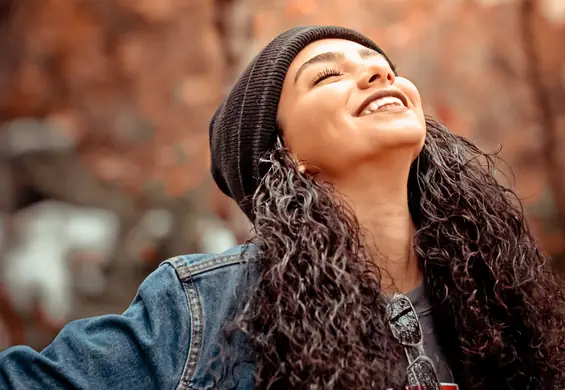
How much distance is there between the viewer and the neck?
1289 millimetres

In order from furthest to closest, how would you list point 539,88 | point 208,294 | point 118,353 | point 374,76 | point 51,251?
point 539,88 < point 51,251 < point 374,76 < point 208,294 < point 118,353

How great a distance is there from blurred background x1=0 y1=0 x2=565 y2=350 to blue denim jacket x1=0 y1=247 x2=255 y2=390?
9.42 feet

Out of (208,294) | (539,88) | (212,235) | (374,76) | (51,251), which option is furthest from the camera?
(539,88)

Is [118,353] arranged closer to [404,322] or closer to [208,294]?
[208,294]

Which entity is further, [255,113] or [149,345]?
[255,113]

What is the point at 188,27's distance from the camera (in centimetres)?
427

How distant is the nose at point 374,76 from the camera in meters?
1.32

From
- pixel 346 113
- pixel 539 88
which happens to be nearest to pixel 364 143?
pixel 346 113

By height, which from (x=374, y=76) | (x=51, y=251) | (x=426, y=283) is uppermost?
(x=374, y=76)

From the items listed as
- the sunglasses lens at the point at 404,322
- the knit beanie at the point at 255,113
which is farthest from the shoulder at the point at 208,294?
the sunglasses lens at the point at 404,322

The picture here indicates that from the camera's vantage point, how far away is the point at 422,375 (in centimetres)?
122

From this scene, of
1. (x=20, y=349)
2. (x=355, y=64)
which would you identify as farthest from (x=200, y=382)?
(x=355, y=64)

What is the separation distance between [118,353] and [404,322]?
21.2 inches

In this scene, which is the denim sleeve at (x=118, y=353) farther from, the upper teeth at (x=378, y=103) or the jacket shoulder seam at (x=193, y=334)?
the upper teeth at (x=378, y=103)
